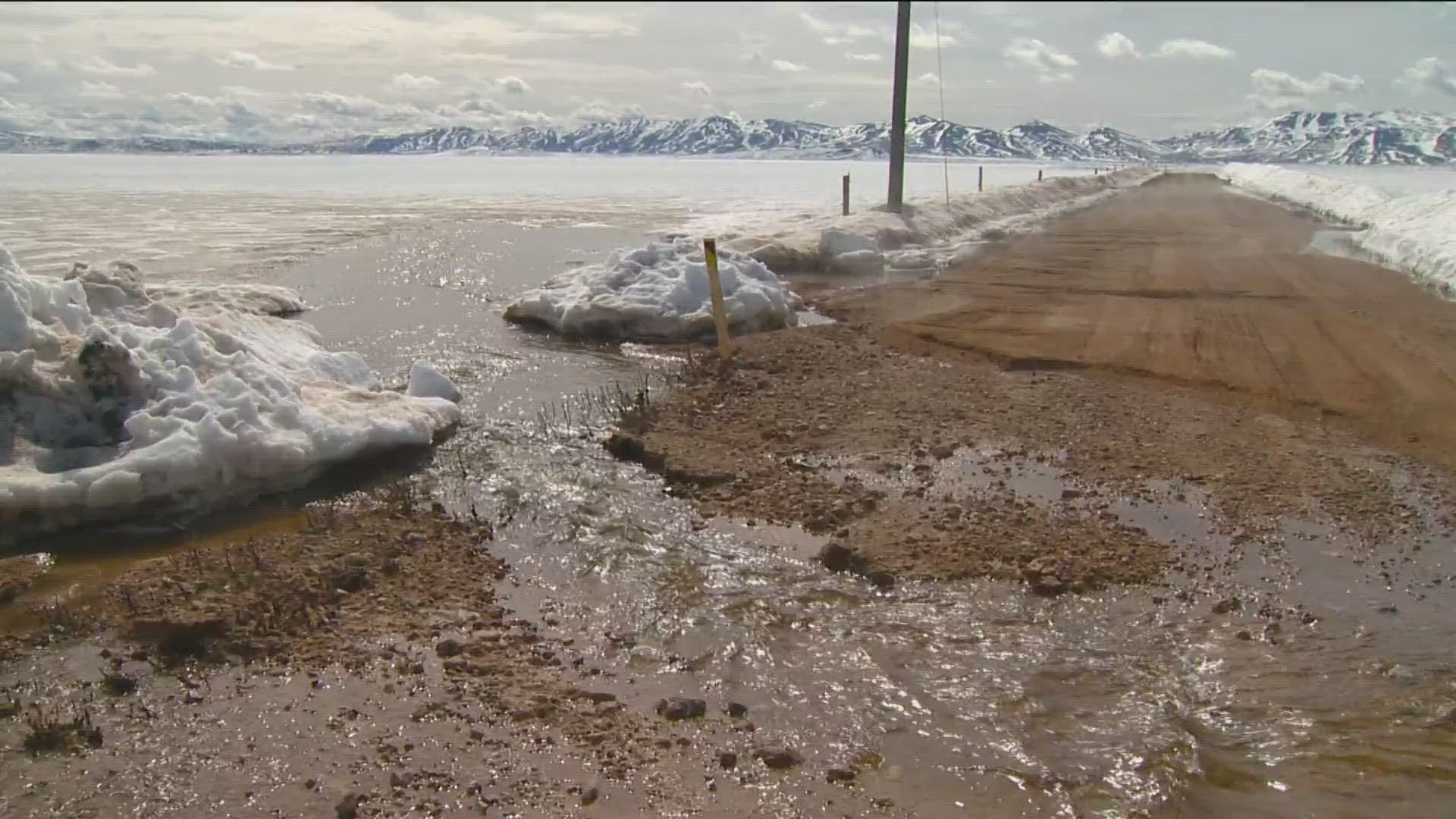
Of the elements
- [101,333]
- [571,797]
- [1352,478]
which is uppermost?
[101,333]

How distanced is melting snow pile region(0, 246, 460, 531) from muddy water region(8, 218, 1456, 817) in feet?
2.70

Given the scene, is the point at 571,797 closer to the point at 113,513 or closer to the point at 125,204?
the point at 113,513

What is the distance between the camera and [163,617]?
447cm

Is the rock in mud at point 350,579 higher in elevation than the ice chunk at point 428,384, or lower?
lower

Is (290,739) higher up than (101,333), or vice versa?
(101,333)

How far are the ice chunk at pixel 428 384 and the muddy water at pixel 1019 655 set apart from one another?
171cm

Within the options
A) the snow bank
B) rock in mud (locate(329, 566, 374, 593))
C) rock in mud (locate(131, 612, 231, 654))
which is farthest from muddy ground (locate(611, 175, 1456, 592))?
the snow bank

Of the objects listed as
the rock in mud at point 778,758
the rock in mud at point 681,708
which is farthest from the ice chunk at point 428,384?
the rock in mud at point 778,758

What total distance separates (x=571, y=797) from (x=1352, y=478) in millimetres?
5629

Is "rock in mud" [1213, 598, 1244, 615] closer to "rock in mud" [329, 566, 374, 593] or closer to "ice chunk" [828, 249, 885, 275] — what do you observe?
"rock in mud" [329, 566, 374, 593]

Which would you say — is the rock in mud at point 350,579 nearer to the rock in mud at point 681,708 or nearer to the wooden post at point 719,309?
the rock in mud at point 681,708

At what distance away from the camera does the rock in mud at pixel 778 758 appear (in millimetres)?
3531

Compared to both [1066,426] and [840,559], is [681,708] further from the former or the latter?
[1066,426]

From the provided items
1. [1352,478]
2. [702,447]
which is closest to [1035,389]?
[1352,478]
